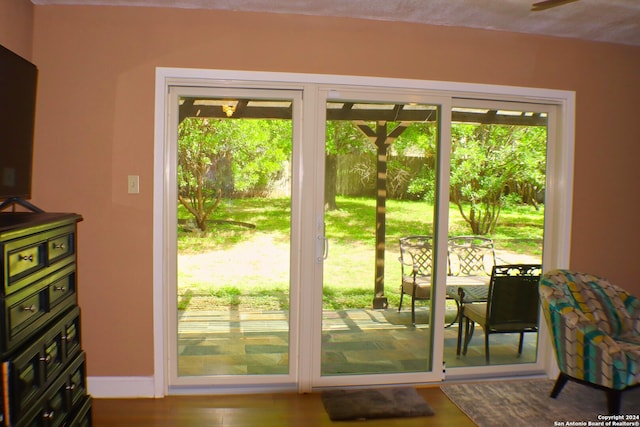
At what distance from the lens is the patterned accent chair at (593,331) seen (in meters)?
2.72

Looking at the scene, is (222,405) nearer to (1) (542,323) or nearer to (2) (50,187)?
(2) (50,187)

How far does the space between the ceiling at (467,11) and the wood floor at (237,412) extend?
2.52 metres

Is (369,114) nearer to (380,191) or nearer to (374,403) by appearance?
(380,191)

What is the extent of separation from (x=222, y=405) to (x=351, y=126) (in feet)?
6.65

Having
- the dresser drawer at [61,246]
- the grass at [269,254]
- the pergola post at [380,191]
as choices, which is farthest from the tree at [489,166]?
the dresser drawer at [61,246]

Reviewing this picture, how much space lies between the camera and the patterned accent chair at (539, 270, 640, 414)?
272 centimetres

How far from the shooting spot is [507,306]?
11.7 feet

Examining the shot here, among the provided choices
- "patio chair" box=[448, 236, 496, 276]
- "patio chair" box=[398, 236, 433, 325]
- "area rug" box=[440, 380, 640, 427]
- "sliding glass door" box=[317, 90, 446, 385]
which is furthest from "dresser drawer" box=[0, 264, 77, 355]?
"patio chair" box=[448, 236, 496, 276]

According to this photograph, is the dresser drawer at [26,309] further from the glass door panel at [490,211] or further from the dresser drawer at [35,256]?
the glass door panel at [490,211]

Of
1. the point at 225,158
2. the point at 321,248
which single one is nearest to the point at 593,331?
the point at 321,248

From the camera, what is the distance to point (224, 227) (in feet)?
10.7

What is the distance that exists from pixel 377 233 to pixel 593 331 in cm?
144

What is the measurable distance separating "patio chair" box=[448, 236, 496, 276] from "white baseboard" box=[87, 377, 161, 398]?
7.45 ft

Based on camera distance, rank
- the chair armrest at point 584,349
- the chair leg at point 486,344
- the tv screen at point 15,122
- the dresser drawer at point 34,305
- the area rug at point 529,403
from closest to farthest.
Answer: the dresser drawer at point 34,305 < the tv screen at point 15,122 < the chair armrest at point 584,349 < the area rug at point 529,403 < the chair leg at point 486,344
